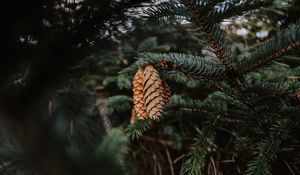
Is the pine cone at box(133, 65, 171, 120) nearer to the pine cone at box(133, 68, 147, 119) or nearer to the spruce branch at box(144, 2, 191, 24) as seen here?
the pine cone at box(133, 68, 147, 119)

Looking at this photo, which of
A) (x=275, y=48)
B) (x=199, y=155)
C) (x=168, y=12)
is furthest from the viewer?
(x=199, y=155)

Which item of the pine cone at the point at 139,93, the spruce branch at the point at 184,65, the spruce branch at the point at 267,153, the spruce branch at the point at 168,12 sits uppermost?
the spruce branch at the point at 168,12

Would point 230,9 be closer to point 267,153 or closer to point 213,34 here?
point 213,34

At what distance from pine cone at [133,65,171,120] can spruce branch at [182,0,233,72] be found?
17cm

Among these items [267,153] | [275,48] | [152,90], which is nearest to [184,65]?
[152,90]

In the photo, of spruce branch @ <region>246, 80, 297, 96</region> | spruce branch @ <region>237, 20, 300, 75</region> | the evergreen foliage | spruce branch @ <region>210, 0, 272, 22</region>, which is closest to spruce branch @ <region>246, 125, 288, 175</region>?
the evergreen foliage

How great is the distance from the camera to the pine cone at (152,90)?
84cm

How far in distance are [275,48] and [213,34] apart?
165 millimetres

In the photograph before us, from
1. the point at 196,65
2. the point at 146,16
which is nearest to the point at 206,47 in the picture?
the point at 196,65

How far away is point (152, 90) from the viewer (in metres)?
0.86

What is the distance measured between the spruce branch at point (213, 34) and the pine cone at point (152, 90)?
0.17 metres

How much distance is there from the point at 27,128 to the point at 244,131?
125 centimetres

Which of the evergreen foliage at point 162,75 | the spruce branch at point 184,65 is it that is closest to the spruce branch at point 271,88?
the evergreen foliage at point 162,75

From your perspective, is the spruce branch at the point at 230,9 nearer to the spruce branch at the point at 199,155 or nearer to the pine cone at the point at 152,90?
the pine cone at the point at 152,90
